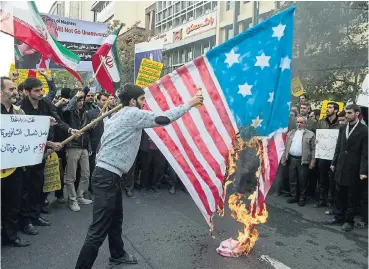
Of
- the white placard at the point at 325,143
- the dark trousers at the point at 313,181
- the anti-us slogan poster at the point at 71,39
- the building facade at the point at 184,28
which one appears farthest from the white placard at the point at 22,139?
the building facade at the point at 184,28

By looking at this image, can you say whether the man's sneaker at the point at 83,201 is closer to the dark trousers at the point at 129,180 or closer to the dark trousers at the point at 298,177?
the dark trousers at the point at 129,180

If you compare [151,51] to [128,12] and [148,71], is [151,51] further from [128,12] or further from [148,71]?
[128,12]

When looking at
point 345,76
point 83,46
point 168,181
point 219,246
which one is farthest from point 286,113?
point 345,76

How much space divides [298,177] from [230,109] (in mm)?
3693

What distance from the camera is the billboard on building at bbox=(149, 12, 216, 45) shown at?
24703 millimetres

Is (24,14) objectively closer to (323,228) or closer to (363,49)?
(323,228)

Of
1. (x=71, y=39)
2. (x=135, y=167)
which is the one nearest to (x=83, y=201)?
(x=135, y=167)

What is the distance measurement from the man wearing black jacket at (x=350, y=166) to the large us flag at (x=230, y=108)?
2.15 meters

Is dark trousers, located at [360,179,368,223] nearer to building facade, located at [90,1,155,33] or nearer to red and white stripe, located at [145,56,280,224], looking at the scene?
red and white stripe, located at [145,56,280,224]

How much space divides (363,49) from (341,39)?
2.01 ft

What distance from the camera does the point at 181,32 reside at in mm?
27812

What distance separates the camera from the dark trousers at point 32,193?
4773 millimetres

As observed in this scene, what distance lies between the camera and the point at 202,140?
4.10m

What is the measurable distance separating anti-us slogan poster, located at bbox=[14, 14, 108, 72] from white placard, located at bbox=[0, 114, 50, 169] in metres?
4.08
